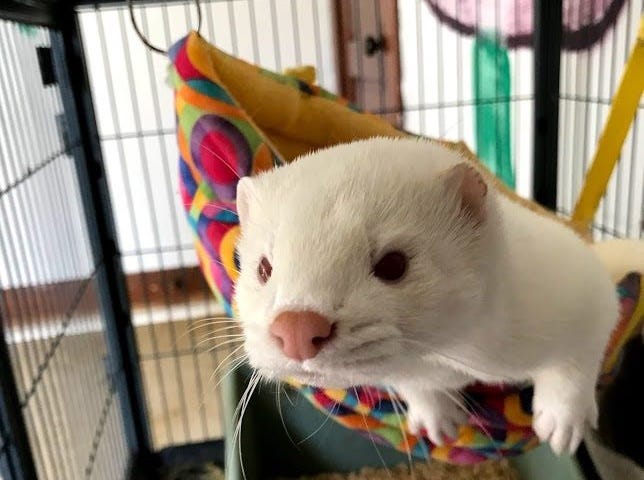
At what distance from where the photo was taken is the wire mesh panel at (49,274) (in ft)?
3.64

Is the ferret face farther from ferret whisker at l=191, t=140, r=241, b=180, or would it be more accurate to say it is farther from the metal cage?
the metal cage

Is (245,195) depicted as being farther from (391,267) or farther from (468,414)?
(468,414)

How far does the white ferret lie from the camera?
55 centimetres

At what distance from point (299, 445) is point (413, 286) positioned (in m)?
0.85

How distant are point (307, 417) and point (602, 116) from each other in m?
0.85

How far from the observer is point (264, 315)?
569 millimetres

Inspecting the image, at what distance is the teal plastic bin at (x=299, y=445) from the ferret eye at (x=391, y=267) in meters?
0.68

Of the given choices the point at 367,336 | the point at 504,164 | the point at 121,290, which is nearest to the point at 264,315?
the point at 367,336

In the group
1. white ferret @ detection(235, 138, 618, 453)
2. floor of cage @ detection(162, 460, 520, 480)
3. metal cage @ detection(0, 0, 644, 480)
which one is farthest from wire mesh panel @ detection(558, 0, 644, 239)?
white ferret @ detection(235, 138, 618, 453)

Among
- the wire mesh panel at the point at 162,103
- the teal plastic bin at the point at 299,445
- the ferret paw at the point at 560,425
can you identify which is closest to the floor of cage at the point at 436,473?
the teal plastic bin at the point at 299,445

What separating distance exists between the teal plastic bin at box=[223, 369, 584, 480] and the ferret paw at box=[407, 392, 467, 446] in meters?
0.38

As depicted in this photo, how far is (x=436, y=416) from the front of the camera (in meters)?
0.86

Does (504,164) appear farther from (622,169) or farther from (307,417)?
(307,417)

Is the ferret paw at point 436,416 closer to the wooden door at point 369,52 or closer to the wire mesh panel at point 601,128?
the wire mesh panel at point 601,128
